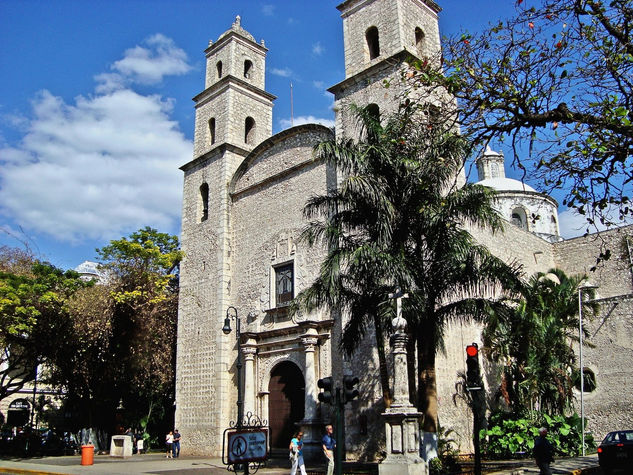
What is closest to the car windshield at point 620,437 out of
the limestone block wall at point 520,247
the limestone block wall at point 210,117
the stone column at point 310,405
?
the limestone block wall at point 520,247

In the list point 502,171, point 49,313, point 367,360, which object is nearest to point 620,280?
point 502,171

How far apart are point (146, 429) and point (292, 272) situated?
40.1ft

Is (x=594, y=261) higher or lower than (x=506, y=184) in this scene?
lower

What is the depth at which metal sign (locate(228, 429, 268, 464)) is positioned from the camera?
913 centimetres

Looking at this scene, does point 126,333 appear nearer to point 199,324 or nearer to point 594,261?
point 199,324

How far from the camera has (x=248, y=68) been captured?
83.8 ft

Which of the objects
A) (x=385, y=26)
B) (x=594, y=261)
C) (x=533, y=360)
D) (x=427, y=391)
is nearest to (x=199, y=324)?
(x=427, y=391)

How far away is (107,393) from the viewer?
24672mm

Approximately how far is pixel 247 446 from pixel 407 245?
6.34 meters

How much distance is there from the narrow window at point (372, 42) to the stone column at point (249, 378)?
427 inches

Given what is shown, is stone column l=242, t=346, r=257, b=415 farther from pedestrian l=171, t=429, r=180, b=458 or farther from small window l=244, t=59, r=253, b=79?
small window l=244, t=59, r=253, b=79

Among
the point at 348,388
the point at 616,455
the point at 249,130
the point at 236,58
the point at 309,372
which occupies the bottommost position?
the point at 616,455

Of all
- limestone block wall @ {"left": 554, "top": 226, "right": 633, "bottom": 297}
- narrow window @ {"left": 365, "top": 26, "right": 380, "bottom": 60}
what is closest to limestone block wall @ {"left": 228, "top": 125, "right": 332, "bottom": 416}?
narrow window @ {"left": 365, "top": 26, "right": 380, "bottom": 60}

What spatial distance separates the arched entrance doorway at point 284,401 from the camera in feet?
59.5
